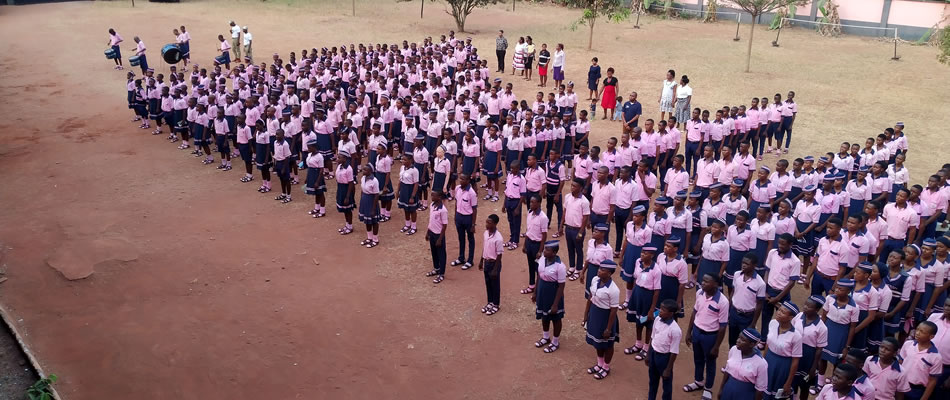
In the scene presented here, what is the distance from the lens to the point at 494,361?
26.7ft

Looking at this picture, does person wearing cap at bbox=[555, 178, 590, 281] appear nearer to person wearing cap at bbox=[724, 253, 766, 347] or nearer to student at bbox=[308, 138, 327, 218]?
person wearing cap at bbox=[724, 253, 766, 347]

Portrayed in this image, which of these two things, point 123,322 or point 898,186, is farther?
point 898,186

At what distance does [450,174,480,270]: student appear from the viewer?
9.75m

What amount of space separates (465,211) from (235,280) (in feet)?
11.1

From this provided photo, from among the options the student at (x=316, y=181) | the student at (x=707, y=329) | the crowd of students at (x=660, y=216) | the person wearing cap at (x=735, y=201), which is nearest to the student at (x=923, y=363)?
the crowd of students at (x=660, y=216)

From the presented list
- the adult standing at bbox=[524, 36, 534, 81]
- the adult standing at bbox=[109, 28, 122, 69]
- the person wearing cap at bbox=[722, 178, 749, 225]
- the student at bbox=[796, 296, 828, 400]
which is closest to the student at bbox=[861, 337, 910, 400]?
the student at bbox=[796, 296, 828, 400]

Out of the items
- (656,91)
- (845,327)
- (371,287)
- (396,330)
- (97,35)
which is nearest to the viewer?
(845,327)

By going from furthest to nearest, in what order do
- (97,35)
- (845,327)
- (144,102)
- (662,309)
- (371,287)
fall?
(97,35) → (144,102) → (371,287) → (845,327) → (662,309)

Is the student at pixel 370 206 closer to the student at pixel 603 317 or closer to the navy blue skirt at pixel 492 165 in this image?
the navy blue skirt at pixel 492 165

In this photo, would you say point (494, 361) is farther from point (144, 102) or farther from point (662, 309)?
point (144, 102)

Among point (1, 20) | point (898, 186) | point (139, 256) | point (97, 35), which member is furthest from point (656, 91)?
point (1, 20)

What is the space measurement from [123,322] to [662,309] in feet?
21.7

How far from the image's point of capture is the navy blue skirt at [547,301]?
26.1ft

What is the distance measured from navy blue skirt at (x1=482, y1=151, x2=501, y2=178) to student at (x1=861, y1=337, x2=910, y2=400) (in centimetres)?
731
